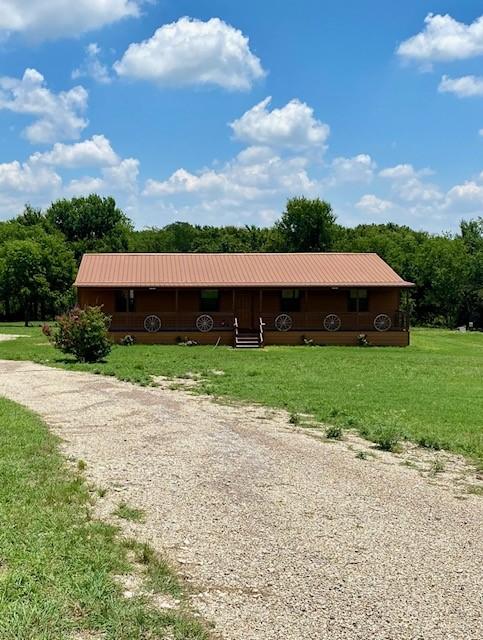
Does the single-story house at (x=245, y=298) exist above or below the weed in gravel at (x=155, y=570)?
above

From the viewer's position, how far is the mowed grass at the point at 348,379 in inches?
410

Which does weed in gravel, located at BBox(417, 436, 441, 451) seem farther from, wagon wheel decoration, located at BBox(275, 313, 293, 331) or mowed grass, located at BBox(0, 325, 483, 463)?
wagon wheel decoration, located at BBox(275, 313, 293, 331)

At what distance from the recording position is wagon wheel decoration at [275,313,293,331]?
28.4 m

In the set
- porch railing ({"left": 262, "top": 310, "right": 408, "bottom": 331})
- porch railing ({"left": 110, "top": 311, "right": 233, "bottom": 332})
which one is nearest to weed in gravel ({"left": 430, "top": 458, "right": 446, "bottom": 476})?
porch railing ({"left": 110, "top": 311, "right": 233, "bottom": 332})

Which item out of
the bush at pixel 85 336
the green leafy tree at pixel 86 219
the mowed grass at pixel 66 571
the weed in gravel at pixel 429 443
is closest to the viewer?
the mowed grass at pixel 66 571

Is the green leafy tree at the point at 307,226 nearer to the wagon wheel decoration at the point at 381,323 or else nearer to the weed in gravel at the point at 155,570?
the wagon wheel decoration at the point at 381,323

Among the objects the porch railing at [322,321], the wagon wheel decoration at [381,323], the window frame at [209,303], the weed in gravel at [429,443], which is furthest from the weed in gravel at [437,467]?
the window frame at [209,303]

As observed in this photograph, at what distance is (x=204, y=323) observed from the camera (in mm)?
27734

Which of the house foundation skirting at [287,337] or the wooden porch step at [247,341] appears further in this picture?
the house foundation skirting at [287,337]

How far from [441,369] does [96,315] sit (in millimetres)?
11180

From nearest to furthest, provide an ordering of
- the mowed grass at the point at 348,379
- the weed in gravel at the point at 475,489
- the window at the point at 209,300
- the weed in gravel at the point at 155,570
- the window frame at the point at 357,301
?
the weed in gravel at the point at 155,570 < the weed in gravel at the point at 475,489 < the mowed grass at the point at 348,379 < the window at the point at 209,300 < the window frame at the point at 357,301

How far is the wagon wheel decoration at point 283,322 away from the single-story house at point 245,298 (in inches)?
1.8

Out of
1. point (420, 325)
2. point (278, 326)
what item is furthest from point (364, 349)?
point (420, 325)

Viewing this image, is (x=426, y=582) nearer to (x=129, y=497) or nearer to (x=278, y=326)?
(x=129, y=497)
